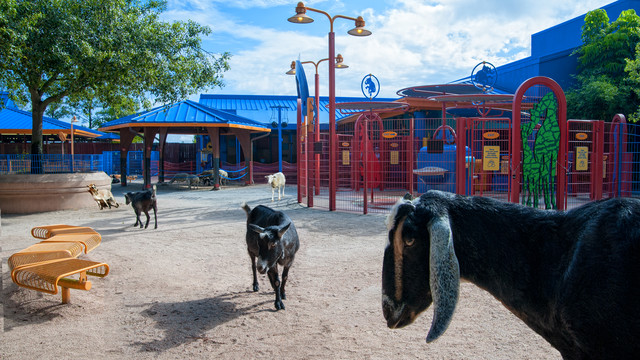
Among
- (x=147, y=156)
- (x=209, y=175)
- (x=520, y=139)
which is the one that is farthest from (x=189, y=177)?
(x=520, y=139)

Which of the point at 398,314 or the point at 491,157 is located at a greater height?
the point at 491,157

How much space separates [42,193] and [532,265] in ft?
45.8

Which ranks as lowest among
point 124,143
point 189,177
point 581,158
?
point 189,177

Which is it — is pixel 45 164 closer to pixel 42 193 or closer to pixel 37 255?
pixel 42 193

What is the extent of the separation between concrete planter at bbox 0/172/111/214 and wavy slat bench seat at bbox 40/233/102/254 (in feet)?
26.5

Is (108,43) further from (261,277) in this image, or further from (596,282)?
(596,282)

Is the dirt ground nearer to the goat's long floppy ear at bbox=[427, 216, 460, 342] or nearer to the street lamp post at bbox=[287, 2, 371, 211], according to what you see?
the goat's long floppy ear at bbox=[427, 216, 460, 342]

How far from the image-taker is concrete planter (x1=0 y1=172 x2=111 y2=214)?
1214 cm

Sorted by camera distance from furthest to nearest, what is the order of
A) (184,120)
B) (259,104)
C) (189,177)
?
1. (259,104)
2. (189,177)
3. (184,120)

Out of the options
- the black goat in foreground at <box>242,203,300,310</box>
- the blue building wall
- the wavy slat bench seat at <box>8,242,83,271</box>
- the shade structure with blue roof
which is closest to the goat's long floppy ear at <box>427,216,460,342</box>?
the black goat in foreground at <box>242,203,300,310</box>

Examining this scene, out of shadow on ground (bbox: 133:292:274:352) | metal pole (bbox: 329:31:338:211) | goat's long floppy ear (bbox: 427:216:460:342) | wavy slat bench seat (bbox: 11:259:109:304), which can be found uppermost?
metal pole (bbox: 329:31:338:211)

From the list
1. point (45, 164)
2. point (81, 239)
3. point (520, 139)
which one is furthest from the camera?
point (45, 164)

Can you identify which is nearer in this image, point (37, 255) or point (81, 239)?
point (37, 255)

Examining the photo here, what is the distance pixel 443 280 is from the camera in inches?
61.8
